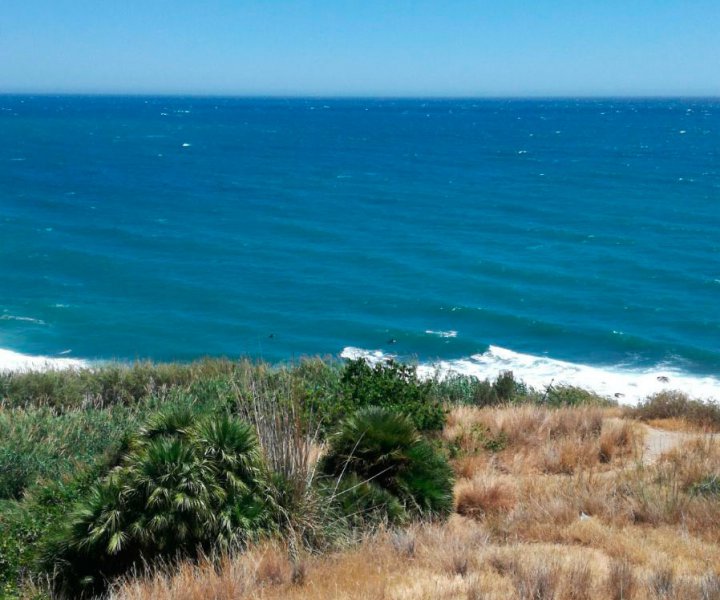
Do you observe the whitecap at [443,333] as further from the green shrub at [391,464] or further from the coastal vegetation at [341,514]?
the green shrub at [391,464]

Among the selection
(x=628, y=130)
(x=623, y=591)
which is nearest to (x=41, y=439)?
(x=623, y=591)

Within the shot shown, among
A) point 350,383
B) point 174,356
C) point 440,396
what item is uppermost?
point 350,383

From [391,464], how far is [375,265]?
3016 centimetres

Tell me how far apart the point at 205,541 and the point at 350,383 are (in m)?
5.35

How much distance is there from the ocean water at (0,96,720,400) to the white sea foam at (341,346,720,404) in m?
0.10

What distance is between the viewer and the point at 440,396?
14.4 metres

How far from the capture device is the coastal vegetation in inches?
235

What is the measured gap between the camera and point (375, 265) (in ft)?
126

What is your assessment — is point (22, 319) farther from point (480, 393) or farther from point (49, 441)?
point (49, 441)

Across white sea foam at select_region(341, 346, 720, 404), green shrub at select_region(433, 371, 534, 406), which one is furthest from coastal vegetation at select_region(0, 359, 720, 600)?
white sea foam at select_region(341, 346, 720, 404)

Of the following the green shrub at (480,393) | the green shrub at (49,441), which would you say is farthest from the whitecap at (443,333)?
the green shrub at (49,441)

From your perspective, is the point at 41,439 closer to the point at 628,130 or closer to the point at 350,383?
the point at 350,383

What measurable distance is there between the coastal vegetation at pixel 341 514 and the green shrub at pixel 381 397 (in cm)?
20

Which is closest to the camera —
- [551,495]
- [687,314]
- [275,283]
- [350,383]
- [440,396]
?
[551,495]
